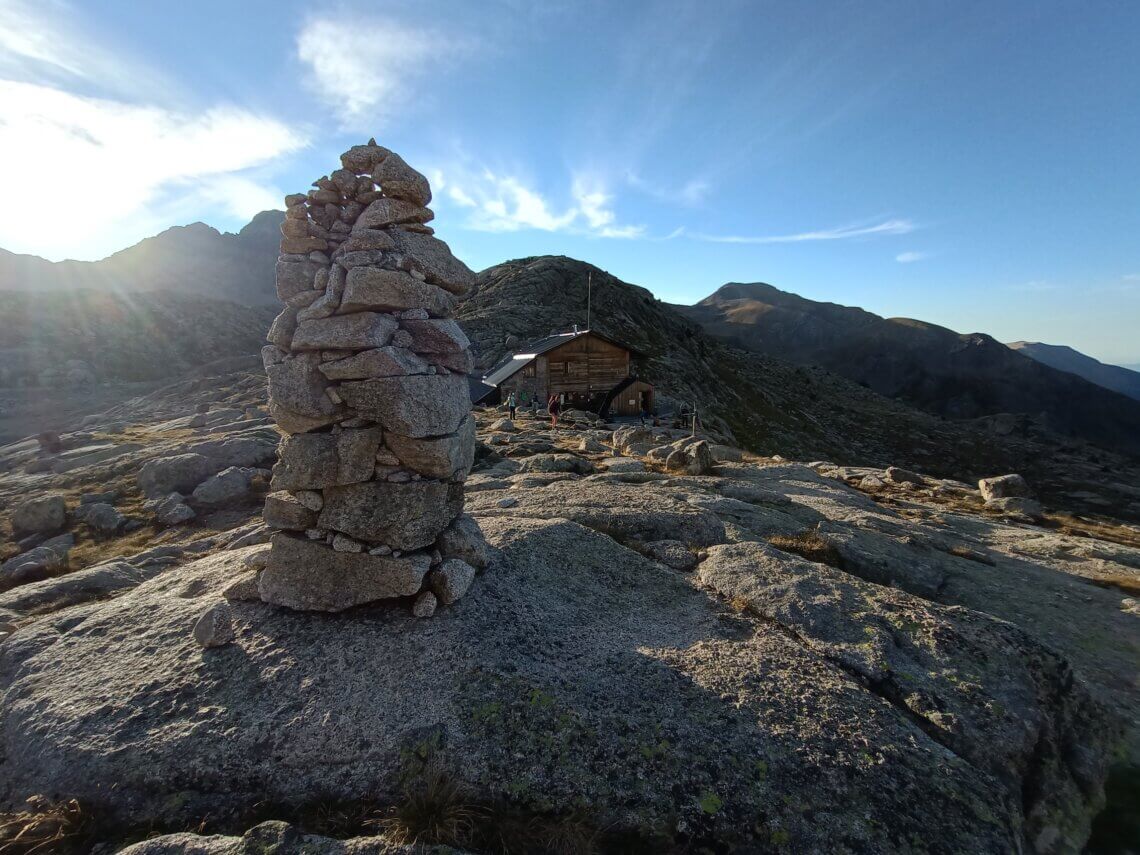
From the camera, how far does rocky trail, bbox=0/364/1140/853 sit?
5672mm

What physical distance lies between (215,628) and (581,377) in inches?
1697

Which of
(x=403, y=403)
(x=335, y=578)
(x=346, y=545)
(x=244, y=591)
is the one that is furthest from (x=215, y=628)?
(x=403, y=403)

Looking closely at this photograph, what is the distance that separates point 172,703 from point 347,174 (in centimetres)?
885

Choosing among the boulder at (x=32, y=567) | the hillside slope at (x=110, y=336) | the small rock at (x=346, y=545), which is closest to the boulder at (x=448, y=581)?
the small rock at (x=346, y=545)

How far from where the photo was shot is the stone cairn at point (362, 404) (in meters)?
8.21

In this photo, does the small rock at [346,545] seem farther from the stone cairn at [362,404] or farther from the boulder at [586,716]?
the boulder at [586,716]

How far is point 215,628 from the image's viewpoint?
7.86 meters

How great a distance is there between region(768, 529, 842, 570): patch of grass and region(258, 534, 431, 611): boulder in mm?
8813

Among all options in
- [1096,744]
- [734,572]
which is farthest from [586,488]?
[1096,744]

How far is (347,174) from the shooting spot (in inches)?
353

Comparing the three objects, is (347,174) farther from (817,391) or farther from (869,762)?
(817,391)

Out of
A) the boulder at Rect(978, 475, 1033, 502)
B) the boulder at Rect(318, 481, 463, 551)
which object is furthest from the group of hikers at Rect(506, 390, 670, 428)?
the boulder at Rect(318, 481, 463, 551)

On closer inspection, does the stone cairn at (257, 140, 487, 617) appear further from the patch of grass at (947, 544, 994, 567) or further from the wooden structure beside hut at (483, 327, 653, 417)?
the wooden structure beside hut at (483, 327, 653, 417)

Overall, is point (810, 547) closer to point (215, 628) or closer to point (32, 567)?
point (215, 628)
